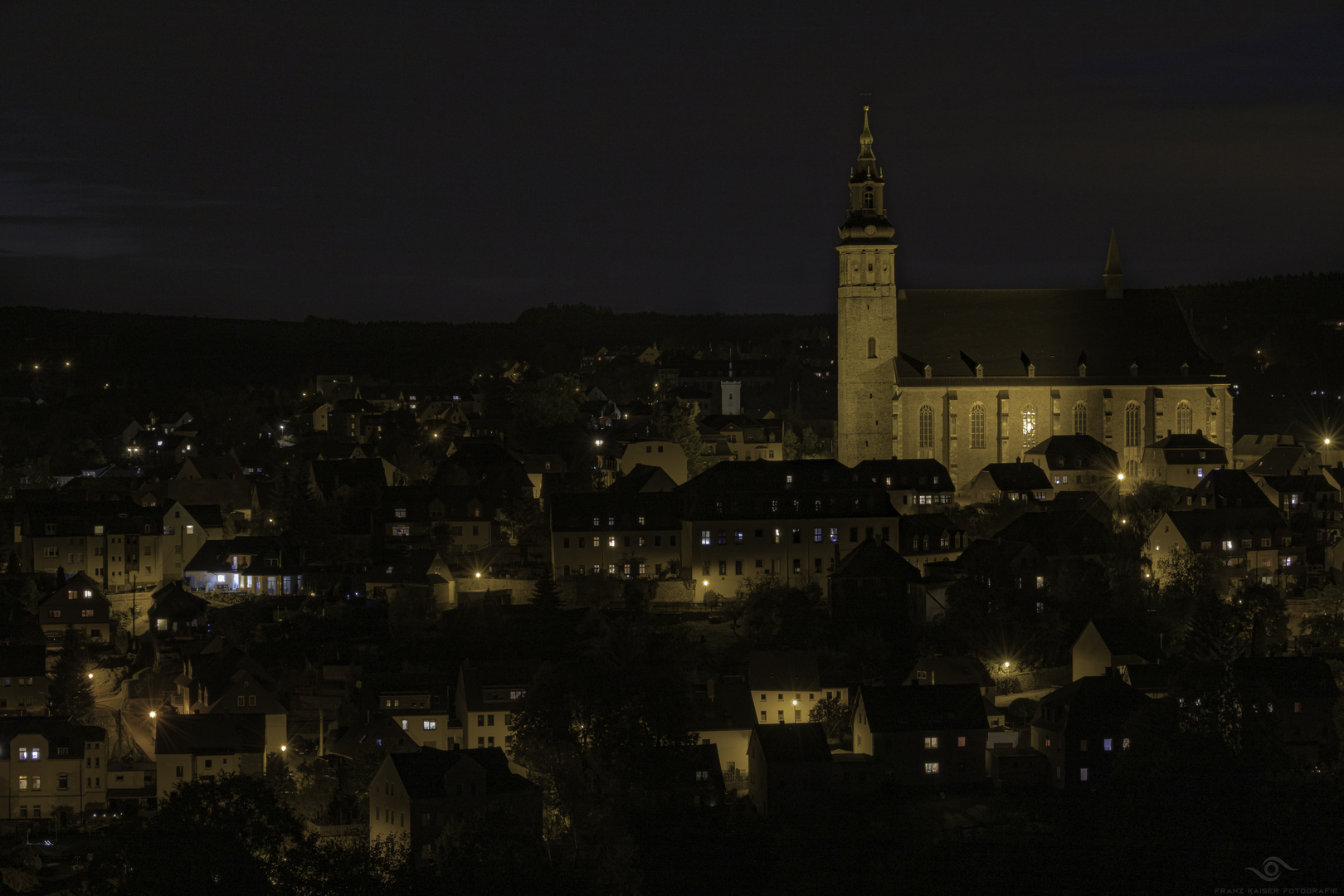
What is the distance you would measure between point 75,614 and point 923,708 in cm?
3134

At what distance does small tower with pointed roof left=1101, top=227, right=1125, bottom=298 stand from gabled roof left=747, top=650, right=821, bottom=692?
131ft

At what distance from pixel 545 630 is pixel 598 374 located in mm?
66719

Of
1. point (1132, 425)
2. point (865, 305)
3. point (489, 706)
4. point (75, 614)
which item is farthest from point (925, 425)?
point (75, 614)

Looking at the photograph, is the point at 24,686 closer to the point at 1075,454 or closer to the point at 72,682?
the point at 72,682

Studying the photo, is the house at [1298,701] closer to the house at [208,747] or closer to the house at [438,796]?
the house at [438,796]

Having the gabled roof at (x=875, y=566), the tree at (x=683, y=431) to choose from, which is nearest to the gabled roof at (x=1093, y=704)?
the gabled roof at (x=875, y=566)

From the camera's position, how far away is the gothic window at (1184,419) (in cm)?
8272

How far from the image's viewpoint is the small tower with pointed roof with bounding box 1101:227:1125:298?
88562mm

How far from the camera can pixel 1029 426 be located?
268ft

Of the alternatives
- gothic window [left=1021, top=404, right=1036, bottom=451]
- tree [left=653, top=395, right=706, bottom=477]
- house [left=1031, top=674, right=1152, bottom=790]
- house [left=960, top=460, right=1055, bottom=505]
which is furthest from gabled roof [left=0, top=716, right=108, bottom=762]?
gothic window [left=1021, top=404, right=1036, bottom=451]

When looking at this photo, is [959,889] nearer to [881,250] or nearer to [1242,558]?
[1242,558]

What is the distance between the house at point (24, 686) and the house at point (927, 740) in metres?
28.0

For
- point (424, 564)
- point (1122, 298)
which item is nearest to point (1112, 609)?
point (424, 564)

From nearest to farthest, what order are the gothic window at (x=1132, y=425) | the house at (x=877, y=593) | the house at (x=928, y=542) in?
the house at (x=877, y=593)
the house at (x=928, y=542)
the gothic window at (x=1132, y=425)
